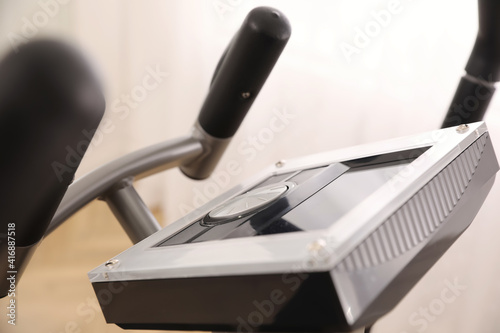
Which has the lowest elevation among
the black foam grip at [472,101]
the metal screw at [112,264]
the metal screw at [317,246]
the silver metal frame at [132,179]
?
the black foam grip at [472,101]

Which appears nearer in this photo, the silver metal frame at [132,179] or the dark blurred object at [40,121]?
the dark blurred object at [40,121]

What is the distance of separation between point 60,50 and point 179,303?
21 centimetres

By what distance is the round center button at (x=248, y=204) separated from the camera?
0.54 metres

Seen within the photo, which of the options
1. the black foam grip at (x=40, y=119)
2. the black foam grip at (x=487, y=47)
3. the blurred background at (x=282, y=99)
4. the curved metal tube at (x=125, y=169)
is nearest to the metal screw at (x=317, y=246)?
the black foam grip at (x=40, y=119)

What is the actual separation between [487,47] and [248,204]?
403 millimetres

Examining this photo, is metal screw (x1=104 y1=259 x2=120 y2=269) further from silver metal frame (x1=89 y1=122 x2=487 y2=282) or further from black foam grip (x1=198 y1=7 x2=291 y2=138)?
black foam grip (x1=198 y1=7 x2=291 y2=138)

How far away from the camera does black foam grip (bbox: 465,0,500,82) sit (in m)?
0.66

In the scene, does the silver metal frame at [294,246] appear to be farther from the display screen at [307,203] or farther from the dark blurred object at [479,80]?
the dark blurred object at [479,80]

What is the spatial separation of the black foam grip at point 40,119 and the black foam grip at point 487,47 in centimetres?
55

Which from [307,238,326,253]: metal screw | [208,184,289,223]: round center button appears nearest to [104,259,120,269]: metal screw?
[208,184,289,223]: round center button

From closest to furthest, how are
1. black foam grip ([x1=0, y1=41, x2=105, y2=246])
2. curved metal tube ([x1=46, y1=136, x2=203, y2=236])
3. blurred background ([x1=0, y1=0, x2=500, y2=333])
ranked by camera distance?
black foam grip ([x1=0, y1=41, x2=105, y2=246]), curved metal tube ([x1=46, y1=136, x2=203, y2=236]), blurred background ([x1=0, y1=0, x2=500, y2=333])

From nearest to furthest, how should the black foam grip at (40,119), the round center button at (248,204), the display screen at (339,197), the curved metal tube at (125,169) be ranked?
the black foam grip at (40,119) < the display screen at (339,197) < the round center button at (248,204) < the curved metal tube at (125,169)

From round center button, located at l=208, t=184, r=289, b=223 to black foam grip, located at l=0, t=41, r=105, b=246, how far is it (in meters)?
0.25

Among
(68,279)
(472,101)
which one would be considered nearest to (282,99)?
(68,279)
